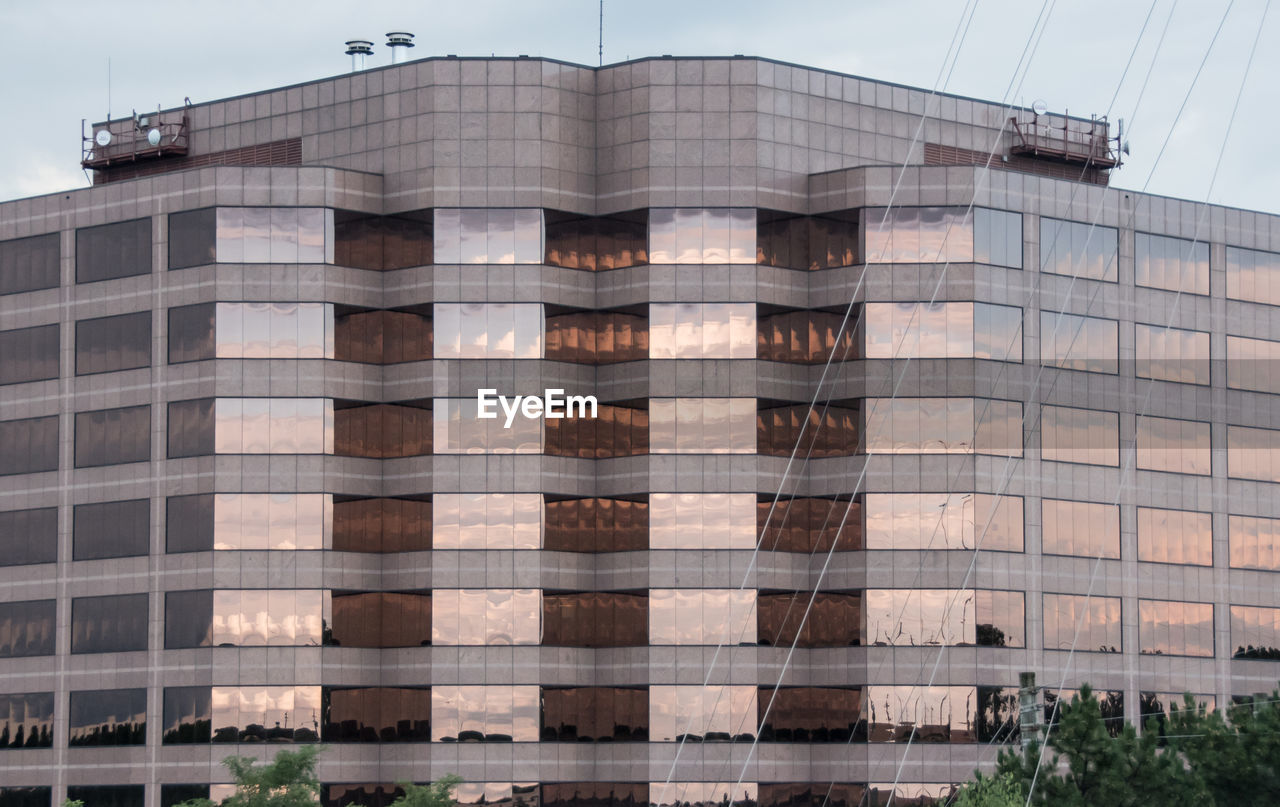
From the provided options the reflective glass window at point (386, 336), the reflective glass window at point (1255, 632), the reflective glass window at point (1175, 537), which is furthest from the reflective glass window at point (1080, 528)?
the reflective glass window at point (386, 336)

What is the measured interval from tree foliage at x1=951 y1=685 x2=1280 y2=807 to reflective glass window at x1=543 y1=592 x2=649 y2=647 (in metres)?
20.1

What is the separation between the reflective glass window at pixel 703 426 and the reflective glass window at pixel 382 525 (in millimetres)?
9748

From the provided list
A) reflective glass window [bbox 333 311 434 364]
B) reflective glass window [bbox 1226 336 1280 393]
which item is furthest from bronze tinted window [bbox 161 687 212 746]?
reflective glass window [bbox 1226 336 1280 393]

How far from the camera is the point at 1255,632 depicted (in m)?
95.5

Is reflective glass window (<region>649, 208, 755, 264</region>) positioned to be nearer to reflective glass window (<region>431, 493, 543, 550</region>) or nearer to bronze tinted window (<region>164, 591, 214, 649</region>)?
reflective glass window (<region>431, 493, 543, 550</region>)

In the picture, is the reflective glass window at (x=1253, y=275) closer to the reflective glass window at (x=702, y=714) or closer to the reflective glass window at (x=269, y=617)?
the reflective glass window at (x=702, y=714)

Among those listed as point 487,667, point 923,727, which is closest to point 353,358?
point 487,667

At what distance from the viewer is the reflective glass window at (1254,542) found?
95812mm

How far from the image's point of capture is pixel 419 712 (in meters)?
86.1

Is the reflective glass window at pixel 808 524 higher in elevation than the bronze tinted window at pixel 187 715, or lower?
higher

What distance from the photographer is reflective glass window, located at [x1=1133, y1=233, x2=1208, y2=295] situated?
307ft

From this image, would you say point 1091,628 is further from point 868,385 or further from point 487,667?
point 487,667

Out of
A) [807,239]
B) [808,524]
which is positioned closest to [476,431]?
[808,524]

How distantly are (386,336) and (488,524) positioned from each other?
906cm
